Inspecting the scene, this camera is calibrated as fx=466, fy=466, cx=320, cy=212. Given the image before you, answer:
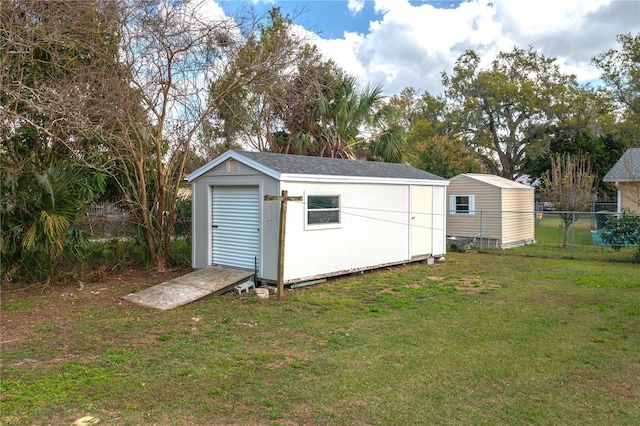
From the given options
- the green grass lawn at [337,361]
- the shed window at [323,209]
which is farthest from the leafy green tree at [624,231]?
the shed window at [323,209]

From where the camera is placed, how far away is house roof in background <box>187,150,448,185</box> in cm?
874

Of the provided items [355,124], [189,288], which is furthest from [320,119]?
[189,288]

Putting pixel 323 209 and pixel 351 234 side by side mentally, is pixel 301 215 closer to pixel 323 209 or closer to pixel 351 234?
pixel 323 209

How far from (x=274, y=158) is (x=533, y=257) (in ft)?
27.6

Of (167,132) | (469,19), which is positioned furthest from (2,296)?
(469,19)

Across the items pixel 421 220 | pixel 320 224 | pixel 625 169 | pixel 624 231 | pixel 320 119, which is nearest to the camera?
pixel 320 224

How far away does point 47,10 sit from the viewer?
24.3ft

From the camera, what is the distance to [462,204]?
16.9 m

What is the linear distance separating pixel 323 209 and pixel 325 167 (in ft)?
3.69

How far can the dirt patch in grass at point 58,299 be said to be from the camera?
618cm

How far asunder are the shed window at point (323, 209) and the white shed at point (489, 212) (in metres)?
7.26

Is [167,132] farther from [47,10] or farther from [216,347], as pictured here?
[216,347]

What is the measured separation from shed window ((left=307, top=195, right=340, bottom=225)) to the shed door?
3.39 ft

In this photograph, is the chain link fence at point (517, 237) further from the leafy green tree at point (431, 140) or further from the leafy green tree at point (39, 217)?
the leafy green tree at point (39, 217)
